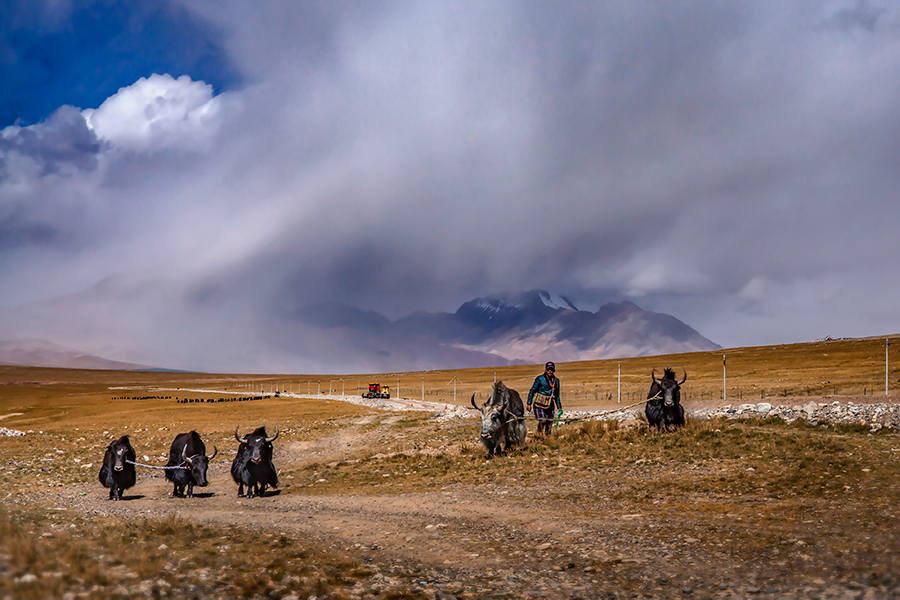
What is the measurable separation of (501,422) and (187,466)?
953 centimetres

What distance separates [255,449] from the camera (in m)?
15.1

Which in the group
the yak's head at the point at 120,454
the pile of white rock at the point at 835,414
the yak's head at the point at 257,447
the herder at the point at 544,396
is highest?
the herder at the point at 544,396

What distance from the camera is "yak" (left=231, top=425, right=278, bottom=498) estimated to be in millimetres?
15133

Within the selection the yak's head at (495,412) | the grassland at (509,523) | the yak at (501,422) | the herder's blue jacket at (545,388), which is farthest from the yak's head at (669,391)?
the yak's head at (495,412)

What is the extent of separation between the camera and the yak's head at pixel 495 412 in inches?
706

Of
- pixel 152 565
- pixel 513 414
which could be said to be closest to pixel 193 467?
pixel 513 414

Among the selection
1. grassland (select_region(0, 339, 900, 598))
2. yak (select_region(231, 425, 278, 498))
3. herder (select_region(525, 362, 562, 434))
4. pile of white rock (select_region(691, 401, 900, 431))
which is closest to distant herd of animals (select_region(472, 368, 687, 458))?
grassland (select_region(0, 339, 900, 598))

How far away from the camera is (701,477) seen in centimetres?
1261

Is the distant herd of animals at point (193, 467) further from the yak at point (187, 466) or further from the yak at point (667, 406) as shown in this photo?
the yak at point (667, 406)

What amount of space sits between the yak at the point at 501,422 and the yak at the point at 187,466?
8280mm

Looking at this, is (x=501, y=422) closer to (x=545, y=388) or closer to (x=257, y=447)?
(x=545, y=388)

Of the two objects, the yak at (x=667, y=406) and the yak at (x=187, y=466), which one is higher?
the yak at (x=667, y=406)

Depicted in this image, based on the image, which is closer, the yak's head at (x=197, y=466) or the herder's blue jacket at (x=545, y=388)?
the yak's head at (x=197, y=466)

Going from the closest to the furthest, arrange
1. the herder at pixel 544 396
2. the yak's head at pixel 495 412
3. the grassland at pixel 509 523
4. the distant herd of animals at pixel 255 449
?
the grassland at pixel 509 523 → the distant herd of animals at pixel 255 449 → the yak's head at pixel 495 412 → the herder at pixel 544 396
